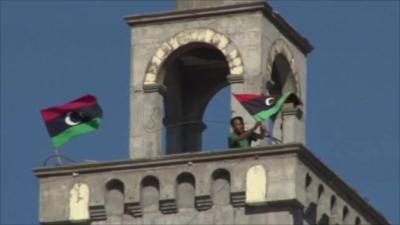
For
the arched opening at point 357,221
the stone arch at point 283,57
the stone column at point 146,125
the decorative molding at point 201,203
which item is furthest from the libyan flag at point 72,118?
the arched opening at point 357,221

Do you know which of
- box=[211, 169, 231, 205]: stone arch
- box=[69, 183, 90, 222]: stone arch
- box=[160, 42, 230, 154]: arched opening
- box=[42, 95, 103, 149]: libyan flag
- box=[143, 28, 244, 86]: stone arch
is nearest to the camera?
box=[211, 169, 231, 205]: stone arch

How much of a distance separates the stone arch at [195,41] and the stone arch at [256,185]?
276 centimetres

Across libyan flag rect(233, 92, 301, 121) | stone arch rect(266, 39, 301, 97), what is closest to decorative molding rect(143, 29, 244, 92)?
stone arch rect(266, 39, 301, 97)

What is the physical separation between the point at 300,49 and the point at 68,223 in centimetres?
757

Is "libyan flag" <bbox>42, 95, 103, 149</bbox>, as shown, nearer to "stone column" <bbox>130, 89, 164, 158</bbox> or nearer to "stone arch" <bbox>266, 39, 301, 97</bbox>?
"stone column" <bbox>130, 89, 164, 158</bbox>

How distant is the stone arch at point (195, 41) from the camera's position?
506 feet

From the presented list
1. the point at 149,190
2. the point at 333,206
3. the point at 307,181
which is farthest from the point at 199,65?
the point at 307,181

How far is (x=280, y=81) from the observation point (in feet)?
512

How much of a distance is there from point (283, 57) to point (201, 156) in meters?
4.22

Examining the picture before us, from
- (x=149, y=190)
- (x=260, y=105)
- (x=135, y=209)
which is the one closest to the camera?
(x=260, y=105)

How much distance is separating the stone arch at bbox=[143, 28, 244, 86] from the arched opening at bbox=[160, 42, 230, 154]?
0.35m

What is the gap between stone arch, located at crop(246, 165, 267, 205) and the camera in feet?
499

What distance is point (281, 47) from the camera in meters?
155

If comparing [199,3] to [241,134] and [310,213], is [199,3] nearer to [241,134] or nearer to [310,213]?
[241,134]
